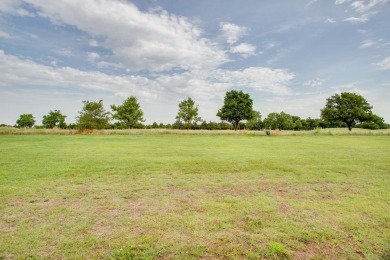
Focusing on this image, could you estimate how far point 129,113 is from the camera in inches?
2308

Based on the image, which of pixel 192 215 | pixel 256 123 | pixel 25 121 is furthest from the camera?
pixel 256 123

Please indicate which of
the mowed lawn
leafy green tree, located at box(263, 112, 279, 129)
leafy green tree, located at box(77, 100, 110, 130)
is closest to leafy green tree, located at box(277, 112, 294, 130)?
leafy green tree, located at box(263, 112, 279, 129)

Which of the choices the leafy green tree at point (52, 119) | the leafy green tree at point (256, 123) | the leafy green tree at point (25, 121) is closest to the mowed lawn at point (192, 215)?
the leafy green tree at point (52, 119)

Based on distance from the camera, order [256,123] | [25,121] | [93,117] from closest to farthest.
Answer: [93,117] → [25,121] → [256,123]

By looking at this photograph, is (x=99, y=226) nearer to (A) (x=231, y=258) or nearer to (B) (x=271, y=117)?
(A) (x=231, y=258)

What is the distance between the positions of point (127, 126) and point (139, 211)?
56.9 m

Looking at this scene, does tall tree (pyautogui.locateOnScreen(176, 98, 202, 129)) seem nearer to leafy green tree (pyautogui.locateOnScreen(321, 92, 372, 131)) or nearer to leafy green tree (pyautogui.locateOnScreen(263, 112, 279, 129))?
leafy green tree (pyautogui.locateOnScreen(321, 92, 372, 131))

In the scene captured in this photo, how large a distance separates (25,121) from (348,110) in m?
97.3

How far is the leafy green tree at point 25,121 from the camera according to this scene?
78769 millimetres

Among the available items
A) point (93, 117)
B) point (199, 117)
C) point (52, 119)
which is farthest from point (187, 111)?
point (52, 119)

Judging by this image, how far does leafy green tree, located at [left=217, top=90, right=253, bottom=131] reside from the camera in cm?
6531

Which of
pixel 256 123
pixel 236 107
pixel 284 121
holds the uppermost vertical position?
pixel 236 107

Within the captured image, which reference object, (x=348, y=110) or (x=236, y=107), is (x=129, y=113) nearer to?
(x=236, y=107)

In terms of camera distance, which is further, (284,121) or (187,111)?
(284,121)
